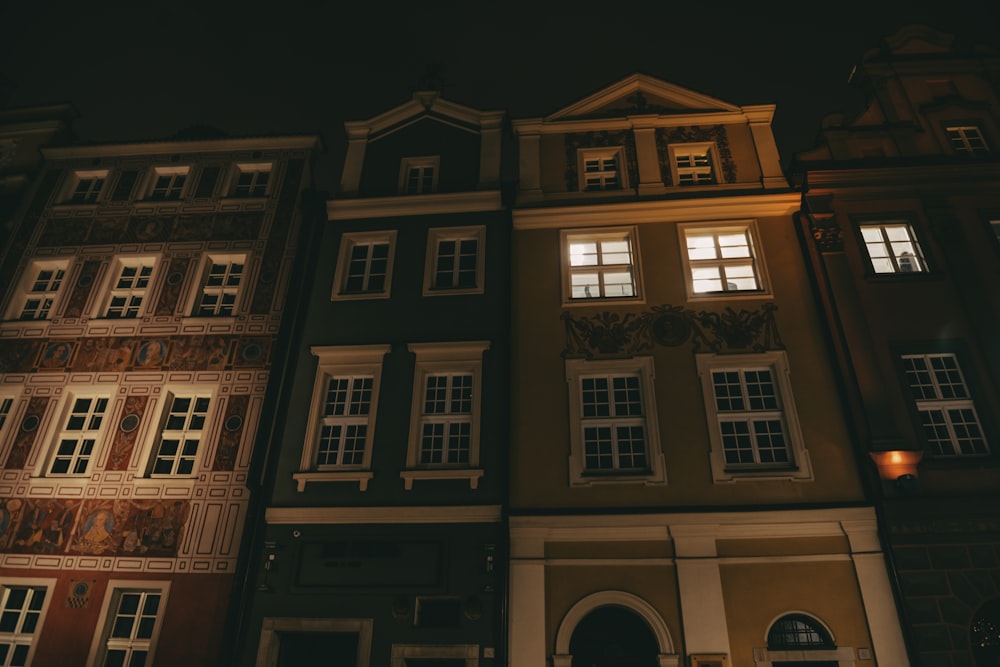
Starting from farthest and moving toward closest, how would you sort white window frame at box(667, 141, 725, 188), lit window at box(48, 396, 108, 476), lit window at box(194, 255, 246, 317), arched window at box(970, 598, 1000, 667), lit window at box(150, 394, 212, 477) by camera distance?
1. white window frame at box(667, 141, 725, 188)
2. lit window at box(194, 255, 246, 317)
3. lit window at box(48, 396, 108, 476)
4. lit window at box(150, 394, 212, 477)
5. arched window at box(970, 598, 1000, 667)

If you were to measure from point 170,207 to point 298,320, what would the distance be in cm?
634

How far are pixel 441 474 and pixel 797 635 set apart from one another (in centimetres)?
736

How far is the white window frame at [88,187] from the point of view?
17984mm

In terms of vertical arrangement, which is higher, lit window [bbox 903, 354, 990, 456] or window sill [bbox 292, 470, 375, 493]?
lit window [bbox 903, 354, 990, 456]

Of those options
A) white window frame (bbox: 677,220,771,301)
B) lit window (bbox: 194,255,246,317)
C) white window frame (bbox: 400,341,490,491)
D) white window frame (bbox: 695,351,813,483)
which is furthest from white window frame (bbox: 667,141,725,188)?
lit window (bbox: 194,255,246,317)

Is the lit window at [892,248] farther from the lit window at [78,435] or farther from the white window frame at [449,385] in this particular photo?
the lit window at [78,435]

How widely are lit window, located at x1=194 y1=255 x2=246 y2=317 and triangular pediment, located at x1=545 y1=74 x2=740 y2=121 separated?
10.0 metres

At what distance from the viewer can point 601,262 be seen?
15.1 meters

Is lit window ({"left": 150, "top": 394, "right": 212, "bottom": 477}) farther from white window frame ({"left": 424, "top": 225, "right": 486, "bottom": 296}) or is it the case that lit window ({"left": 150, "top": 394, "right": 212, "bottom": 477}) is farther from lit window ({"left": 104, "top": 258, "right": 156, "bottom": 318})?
white window frame ({"left": 424, "top": 225, "right": 486, "bottom": 296})

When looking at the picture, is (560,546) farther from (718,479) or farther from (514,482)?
(718,479)

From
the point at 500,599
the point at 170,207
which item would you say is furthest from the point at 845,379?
the point at 170,207

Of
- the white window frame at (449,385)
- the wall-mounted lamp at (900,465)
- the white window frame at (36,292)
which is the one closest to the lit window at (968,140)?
the wall-mounted lamp at (900,465)

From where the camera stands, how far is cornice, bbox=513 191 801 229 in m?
14.9

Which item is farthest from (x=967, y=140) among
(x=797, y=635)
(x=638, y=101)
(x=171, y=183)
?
(x=171, y=183)
